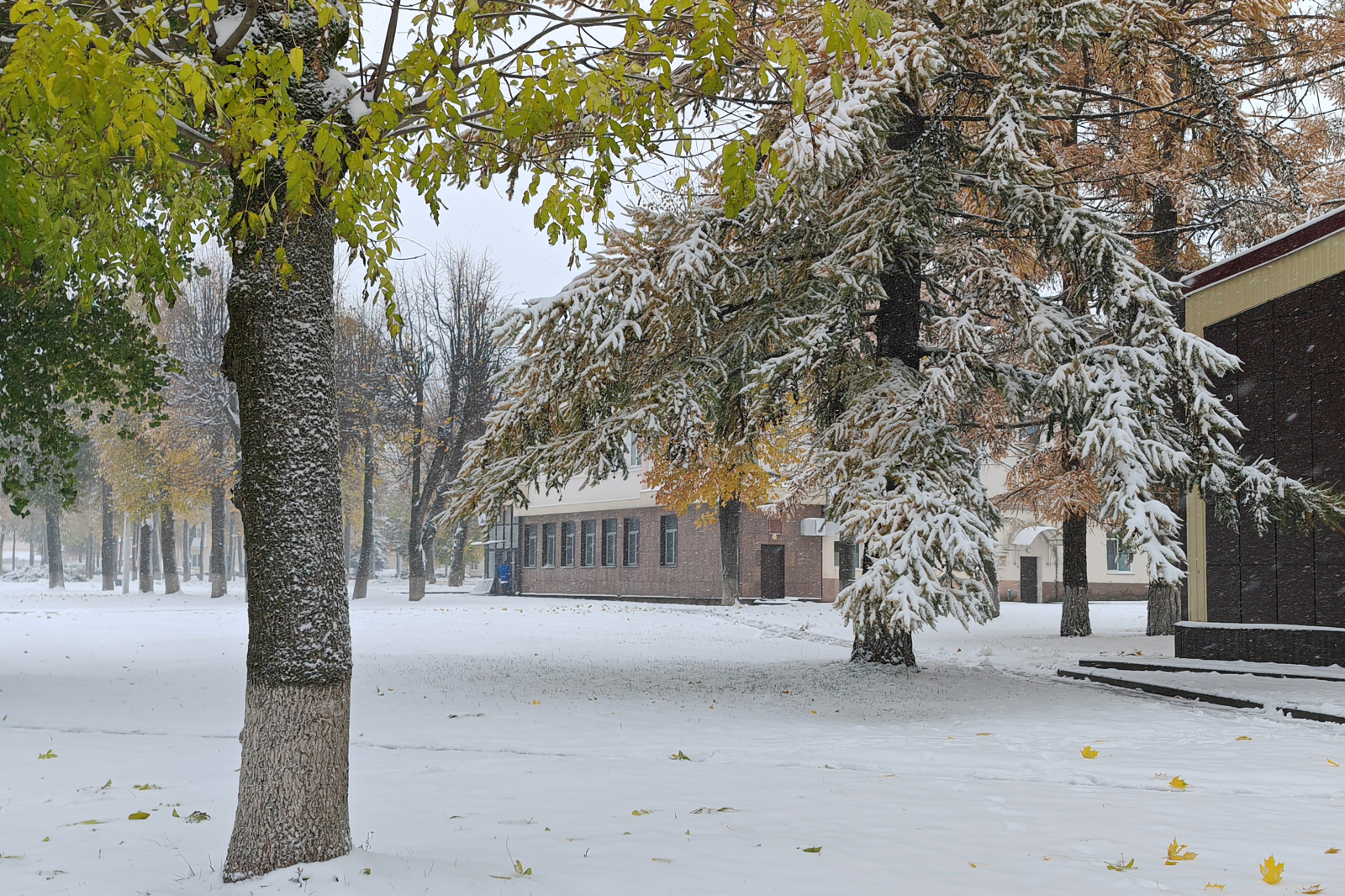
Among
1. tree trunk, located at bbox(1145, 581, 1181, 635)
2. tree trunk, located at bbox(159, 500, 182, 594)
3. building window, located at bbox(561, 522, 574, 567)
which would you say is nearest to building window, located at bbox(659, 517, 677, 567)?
building window, located at bbox(561, 522, 574, 567)

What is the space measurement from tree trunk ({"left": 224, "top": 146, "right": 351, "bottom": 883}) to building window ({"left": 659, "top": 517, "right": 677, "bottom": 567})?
3646 cm

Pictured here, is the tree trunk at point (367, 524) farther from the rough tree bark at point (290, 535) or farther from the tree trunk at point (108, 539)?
the rough tree bark at point (290, 535)

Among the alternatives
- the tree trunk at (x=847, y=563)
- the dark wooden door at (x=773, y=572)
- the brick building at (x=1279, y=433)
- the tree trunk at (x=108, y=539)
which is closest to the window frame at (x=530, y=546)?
the dark wooden door at (x=773, y=572)

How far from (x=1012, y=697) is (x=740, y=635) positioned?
1172 centimetres

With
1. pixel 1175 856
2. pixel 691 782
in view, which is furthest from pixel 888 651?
pixel 1175 856

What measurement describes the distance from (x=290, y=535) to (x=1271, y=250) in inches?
560

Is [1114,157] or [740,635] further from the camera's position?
[740,635]

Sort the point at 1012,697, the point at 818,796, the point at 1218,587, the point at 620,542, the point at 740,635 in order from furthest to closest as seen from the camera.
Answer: the point at 620,542 < the point at 740,635 < the point at 1218,587 < the point at 1012,697 < the point at 818,796

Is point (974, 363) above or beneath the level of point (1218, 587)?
above

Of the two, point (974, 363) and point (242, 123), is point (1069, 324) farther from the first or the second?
point (242, 123)

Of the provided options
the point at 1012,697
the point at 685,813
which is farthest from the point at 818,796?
the point at 1012,697

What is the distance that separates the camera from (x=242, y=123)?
167 inches

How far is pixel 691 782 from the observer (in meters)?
7.31

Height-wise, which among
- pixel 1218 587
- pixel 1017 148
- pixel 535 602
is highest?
pixel 1017 148
